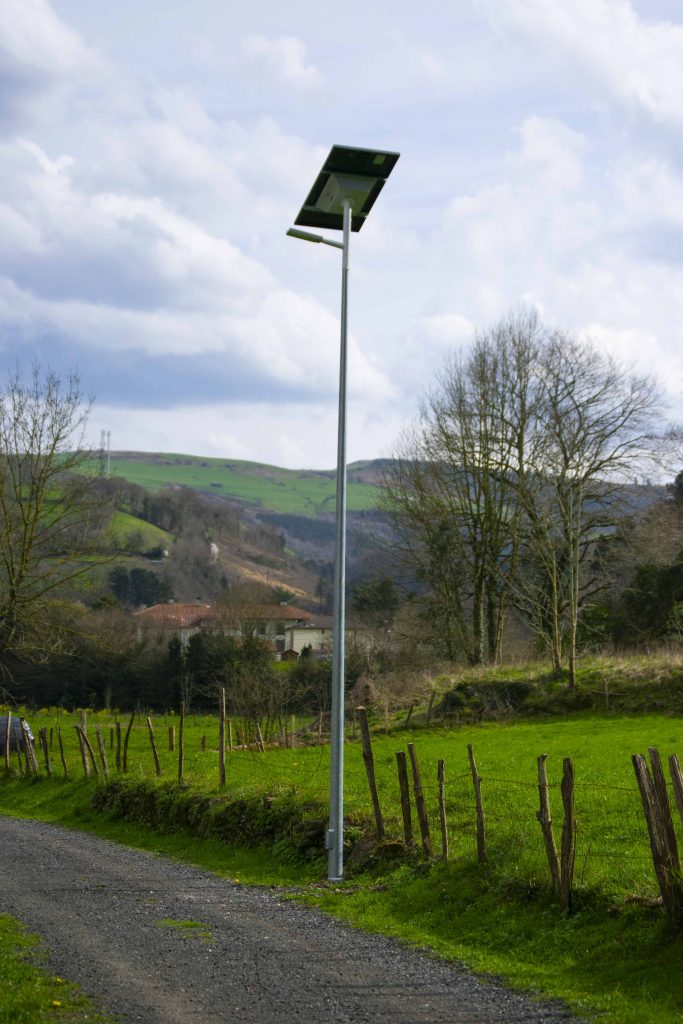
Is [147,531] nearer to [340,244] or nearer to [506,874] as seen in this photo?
[340,244]

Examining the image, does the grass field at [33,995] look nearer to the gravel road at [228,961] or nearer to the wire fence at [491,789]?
the gravel road at [228,961]

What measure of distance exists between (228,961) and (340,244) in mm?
10277

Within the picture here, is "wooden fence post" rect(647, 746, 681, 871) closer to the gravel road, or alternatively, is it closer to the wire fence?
the wire fence

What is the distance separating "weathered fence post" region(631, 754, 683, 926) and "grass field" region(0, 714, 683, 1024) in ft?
0.82

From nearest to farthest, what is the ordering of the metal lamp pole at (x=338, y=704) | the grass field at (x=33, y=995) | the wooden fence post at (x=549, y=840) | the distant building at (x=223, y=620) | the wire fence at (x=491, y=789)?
the grass field at (x=33, y=995)
the wooden fence post at (x=549, y=840)
the wire fence at (x=491, y=789)
the metal lamp pole at (x=338, y=704)
the distant building at (x=223, y=620)

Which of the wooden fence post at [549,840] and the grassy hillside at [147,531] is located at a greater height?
the grassy hillside at [147,531]

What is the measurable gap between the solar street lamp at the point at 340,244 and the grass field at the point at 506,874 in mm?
957

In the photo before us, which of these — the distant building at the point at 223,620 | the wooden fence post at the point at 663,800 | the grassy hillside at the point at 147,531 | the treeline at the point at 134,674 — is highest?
the grassy hillside at the point at 147,531

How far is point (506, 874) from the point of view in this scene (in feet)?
39.9

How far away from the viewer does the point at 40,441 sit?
36.8 m

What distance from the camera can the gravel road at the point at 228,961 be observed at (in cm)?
878

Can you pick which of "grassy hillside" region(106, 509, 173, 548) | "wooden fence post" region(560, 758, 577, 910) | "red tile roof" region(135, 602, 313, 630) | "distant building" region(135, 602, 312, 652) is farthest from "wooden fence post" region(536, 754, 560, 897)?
"grassy hillside" region(106, 509, 173, 548)

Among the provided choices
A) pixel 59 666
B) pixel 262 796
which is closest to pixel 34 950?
pixel 262 796

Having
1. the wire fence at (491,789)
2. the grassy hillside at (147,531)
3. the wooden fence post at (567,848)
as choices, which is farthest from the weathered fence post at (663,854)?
the grassy hillside at (147,531)
